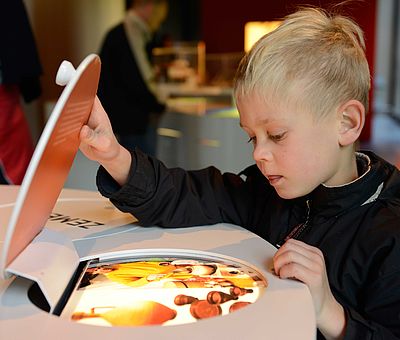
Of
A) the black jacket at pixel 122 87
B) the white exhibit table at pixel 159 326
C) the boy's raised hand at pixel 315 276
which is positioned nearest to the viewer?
the white exhibit table at pixel 159 326

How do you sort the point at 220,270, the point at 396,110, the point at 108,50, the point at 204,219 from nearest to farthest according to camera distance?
the point at 220,270
the point at 204,219
the point at 108,50
the point at 396,110

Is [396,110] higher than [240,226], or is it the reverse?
[240,226]

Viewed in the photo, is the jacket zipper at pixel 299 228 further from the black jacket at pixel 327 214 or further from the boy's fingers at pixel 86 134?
the boy's fingers at pixel 86 134

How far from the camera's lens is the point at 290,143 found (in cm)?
91

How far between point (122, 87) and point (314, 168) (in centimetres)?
244

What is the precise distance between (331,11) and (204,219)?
1.44 feet

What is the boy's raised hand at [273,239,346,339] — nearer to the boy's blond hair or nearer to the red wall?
the boy's blond hair

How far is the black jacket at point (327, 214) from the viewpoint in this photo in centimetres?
84

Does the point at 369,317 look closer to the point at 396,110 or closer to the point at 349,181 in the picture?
the point at 349,181

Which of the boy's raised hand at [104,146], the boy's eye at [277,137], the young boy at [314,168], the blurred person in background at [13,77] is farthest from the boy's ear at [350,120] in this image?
the blurred person in background at [13,77]

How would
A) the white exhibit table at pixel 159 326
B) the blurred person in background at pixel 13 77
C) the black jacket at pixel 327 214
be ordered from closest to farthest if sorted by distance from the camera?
1. the white exhibit table at pixel 159 326
2. the black jacket at pixel 327 214
3. the blurred person in background at pixel 13 77

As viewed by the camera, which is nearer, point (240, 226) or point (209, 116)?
point (240, 226)

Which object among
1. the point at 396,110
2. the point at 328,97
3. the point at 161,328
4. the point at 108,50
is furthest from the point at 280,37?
the point at 396,110

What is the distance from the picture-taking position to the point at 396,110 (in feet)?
30.5
